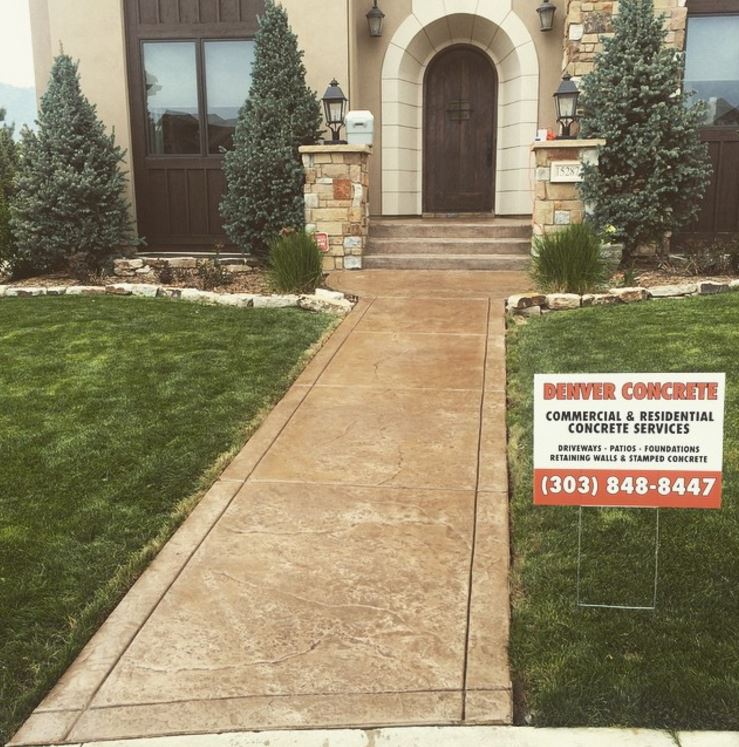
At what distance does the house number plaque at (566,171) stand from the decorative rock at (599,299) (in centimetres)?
200

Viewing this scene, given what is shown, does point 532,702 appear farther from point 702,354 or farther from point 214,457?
point 702,354

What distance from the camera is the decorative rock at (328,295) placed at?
7691 mm

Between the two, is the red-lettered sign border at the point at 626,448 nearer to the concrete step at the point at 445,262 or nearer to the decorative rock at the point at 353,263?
the concrete step at the point at 445,262

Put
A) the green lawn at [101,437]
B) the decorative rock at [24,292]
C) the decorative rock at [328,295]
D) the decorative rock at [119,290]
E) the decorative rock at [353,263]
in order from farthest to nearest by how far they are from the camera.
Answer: the decorative rock at [353,263] → the decorative rock at [24,292] → the decorative rock at [119,290] → the decorative rock at [328,295] → the green lawn at [101,437]

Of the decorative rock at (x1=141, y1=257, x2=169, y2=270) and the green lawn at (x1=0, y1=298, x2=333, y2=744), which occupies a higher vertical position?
the decorative rock at (x1=141, y1=257, x2=169, y2=270)

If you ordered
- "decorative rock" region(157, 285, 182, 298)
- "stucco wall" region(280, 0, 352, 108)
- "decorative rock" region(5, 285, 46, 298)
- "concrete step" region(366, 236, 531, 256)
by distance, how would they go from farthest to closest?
"stucco wall" region(280, 0, 352, 108)
"concrete step" region(366, 236, 531, 256)
"decorative rock" region(5, 285, 46, 298)
"decorative rock" region(157, 285, 182, 298)

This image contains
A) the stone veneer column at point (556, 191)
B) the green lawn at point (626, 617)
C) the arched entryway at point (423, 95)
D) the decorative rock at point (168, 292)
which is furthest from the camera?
the arched entryway at point (423, 95)

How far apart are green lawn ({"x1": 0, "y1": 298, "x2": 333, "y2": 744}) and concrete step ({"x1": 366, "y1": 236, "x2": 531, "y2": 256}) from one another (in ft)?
8.77

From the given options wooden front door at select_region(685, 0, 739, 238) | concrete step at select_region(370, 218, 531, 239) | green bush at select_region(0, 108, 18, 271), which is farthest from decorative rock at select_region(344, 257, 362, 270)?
wooden front door at select_region(685, 0, 739, 238)

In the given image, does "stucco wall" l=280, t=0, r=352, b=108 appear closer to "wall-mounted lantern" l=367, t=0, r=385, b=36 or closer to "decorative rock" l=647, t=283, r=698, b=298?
"wall-mounted lantern" l=367, t=0, r=385, b=36

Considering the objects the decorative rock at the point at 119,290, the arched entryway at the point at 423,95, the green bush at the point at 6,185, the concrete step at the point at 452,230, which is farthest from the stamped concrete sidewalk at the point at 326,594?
the arched entryway at the point at 423,95

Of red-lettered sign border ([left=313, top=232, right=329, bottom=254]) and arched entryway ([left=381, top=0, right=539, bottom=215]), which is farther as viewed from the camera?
arched entryway ([left=381, top=0, right=539, bottom=215])

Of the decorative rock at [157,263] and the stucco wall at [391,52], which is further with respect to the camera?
the stucco wall at [391,52]

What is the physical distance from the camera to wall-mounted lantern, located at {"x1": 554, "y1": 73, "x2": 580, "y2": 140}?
914 centimetres
